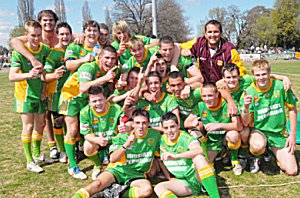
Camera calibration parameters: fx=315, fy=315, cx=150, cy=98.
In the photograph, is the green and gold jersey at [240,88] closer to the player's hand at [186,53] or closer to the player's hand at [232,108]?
the player's hand at [232,108]

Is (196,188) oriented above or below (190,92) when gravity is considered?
below

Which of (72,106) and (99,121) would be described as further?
(72,106)

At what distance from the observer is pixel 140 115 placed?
12.5 ft

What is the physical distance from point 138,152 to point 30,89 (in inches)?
77.6

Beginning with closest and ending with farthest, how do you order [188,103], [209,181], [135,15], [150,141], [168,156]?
[209,181] → [168,156] → [150,141] → [188,103] → [135,15]

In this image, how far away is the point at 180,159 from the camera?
3.80 meters

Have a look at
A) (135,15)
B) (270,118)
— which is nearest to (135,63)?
(270,118)

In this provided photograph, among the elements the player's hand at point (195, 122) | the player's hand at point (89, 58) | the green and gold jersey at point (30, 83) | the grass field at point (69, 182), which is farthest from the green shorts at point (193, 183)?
the green and gold jersey at point (30, 83)

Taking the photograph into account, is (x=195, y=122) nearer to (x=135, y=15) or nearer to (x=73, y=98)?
(x=73, y=98)

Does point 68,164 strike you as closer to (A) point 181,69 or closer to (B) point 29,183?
(B) point 29,183

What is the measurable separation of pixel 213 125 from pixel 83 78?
6.25ft

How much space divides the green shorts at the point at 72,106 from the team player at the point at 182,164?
1422 millimetres

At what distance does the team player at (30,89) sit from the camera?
14.5ft

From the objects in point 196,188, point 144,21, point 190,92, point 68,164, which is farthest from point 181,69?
point 144,21
